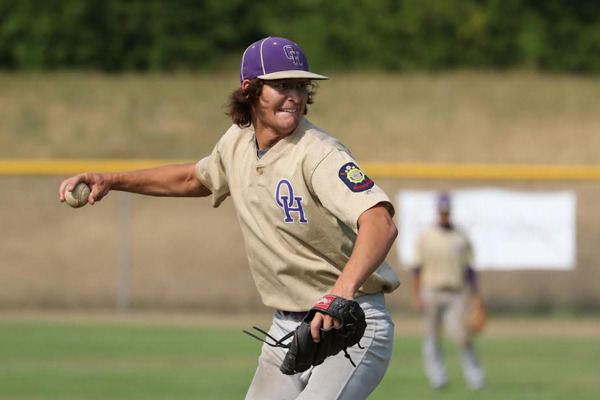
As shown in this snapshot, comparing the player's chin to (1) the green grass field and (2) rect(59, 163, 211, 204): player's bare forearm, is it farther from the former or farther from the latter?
(1) the green grass field

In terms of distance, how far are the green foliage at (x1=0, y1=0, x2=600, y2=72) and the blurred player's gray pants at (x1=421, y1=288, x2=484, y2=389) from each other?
64.1 ft

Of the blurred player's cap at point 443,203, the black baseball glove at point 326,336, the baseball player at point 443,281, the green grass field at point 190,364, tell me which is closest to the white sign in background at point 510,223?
the green grass field at point 190,364

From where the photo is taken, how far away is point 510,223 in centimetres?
2089

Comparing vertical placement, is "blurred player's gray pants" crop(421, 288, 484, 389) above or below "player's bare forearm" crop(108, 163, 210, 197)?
below

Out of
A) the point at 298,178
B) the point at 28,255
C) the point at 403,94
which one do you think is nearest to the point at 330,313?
the point at 298,178

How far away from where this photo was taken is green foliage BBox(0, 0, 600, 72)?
107 ft

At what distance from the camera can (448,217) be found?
13797mm

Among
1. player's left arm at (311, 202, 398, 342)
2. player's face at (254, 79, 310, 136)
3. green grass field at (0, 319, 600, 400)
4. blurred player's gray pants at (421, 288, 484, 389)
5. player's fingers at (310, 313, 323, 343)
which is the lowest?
green grass field at (0, 319, 600, 400)

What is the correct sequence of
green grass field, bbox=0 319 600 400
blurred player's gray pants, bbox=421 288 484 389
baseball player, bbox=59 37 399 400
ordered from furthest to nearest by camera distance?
blurred player's gray pants, bbox=421 288 484 389 → green grass field, bbox=0 319 600 400 → baseball player, bbox=59 37 399 400

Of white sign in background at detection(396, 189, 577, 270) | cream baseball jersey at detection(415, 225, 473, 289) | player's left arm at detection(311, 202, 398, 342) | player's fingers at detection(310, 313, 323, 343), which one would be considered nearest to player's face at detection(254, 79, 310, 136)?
player's left arm at detection(311, 202, 398, 342)

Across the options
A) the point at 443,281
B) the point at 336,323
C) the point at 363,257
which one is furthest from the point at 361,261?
the point at 443,281

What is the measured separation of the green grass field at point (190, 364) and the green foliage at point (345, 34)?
1520 cm

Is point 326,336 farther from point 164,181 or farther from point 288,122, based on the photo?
point 164,181

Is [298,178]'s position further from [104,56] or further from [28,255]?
[104,56]
